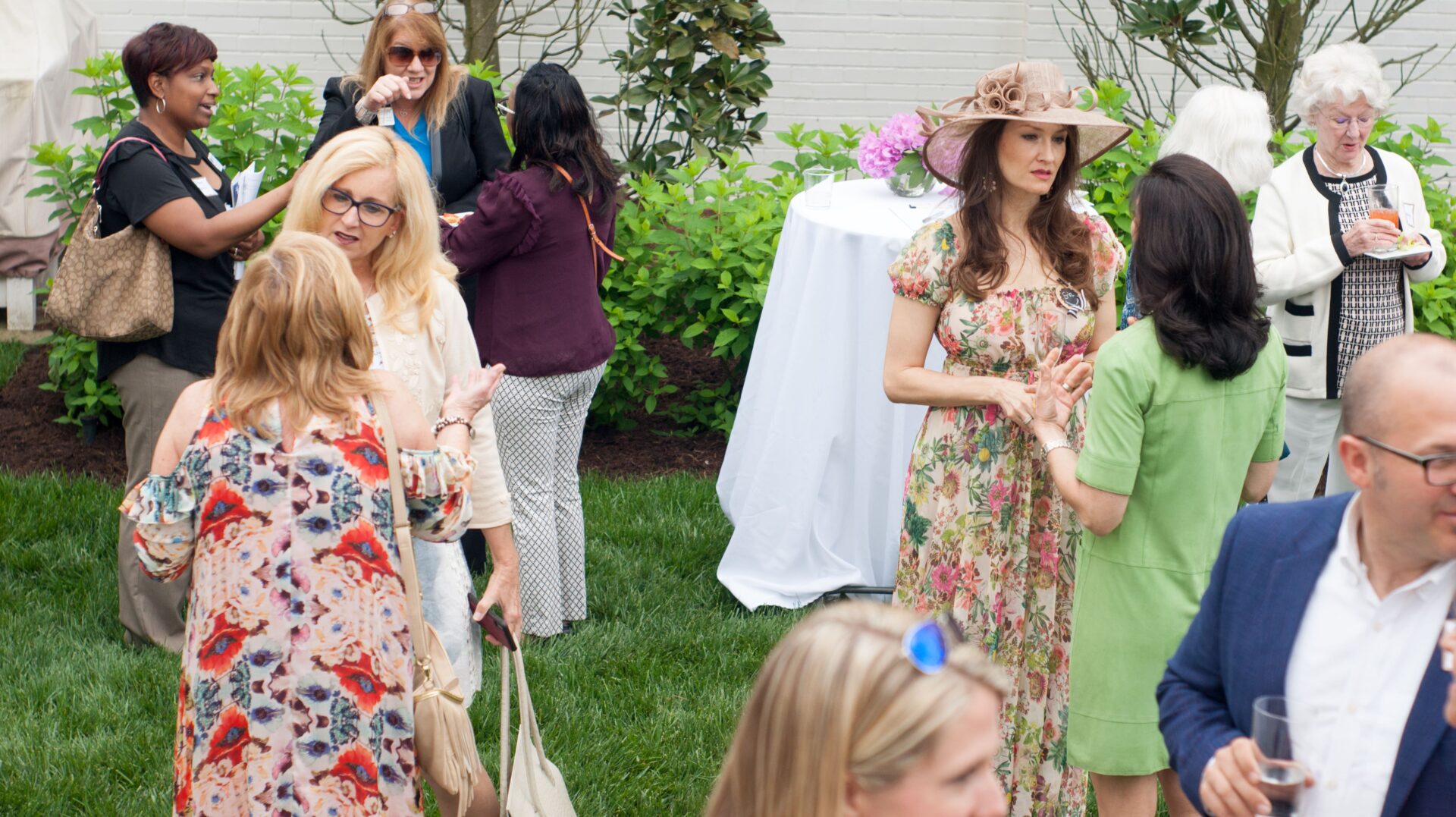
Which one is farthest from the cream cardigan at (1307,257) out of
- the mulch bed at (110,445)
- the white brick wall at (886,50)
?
the white brick wall at (886,50)

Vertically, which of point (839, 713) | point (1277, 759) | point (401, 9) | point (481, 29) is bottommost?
point (1277, 759)

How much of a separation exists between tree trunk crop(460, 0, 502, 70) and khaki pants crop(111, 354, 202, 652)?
4.67 metres

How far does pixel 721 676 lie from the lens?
4.56m

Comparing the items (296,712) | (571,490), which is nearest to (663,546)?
(571,490)

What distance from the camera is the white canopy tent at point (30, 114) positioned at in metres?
8.12

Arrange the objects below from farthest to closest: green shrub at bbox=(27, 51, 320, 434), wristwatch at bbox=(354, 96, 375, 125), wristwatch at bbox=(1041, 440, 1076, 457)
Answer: green shrub at bbox=(27, 51, 320, 434) → wristwatch at bbox=(354, 96, 375, 125) → wristwatch at bbox=(1041, 440, 1076, 457)

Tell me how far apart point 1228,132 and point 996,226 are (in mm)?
1433

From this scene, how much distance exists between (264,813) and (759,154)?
823 cm

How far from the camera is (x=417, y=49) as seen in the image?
4.86 meters

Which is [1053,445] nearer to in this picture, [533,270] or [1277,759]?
[1277,759]

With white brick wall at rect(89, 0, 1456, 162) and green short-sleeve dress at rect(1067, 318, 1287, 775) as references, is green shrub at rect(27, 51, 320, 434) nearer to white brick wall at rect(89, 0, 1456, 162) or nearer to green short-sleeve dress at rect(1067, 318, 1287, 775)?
white brick wall at rect(89, 0, 1456, 162)

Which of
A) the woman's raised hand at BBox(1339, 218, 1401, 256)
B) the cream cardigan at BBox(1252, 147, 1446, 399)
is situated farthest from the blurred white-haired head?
the woman's raised hand at BBox(1339, 218, 1401, 256)

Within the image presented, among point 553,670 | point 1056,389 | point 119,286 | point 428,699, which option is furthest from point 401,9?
point 428,699

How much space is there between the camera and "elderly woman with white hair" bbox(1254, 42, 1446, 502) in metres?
4.62
